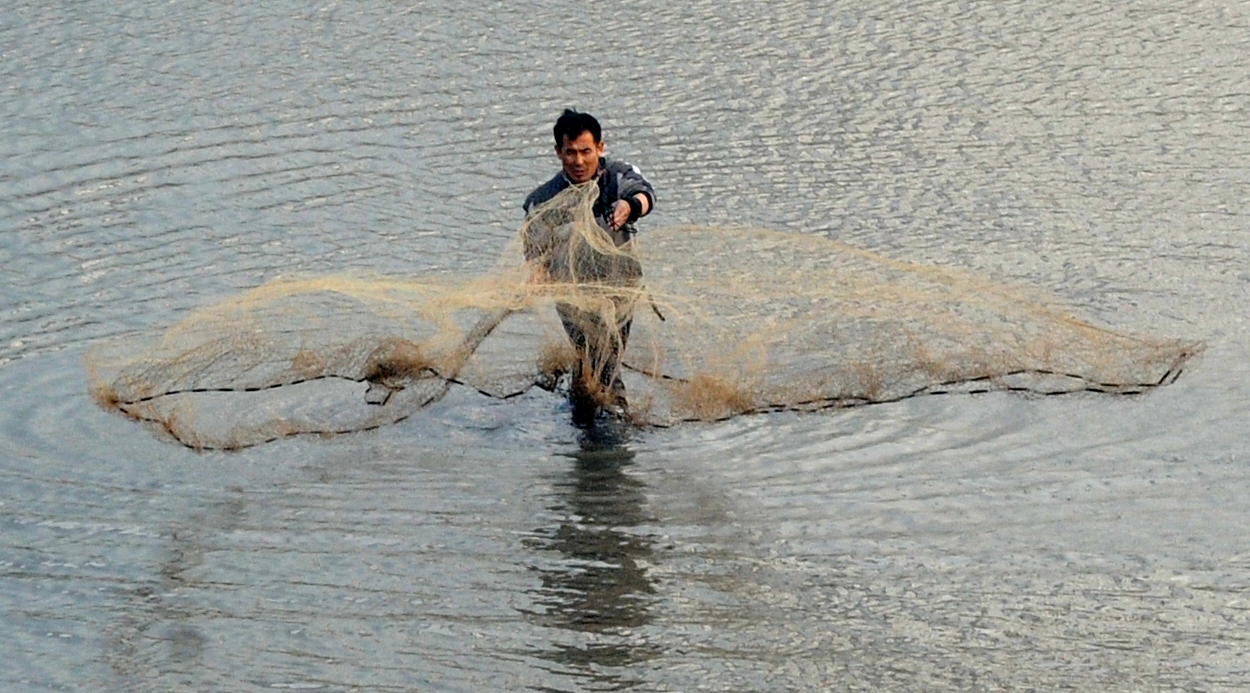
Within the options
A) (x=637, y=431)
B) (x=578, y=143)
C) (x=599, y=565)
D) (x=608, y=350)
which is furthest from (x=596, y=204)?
(x=599, y=565)

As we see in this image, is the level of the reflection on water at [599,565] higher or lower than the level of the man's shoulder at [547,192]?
lower

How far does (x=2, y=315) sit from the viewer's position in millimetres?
8867

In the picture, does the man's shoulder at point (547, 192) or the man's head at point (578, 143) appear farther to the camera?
the man's shoulder at point (547, 192)

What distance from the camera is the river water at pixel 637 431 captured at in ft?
19.4

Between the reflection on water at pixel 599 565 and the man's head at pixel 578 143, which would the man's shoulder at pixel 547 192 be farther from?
the reflection on water at pixel 599 565

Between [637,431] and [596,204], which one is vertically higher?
[596,204]

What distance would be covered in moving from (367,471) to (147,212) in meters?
3.41

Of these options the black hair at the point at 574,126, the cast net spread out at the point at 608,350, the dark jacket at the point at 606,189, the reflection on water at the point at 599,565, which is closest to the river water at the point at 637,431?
the reflection on water at the point at 599,565

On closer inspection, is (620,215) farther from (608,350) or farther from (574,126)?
(608,350)

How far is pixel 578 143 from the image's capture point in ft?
24.2

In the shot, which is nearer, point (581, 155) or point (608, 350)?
point (581, 155)

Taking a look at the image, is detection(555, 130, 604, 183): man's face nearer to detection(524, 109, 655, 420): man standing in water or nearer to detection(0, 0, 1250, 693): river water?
detection(524, 109, 655, 420): man standing in water

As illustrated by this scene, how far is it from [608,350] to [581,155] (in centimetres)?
78

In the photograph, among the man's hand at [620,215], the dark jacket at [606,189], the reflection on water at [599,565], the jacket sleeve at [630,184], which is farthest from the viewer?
the dark jacket at [606,189]
